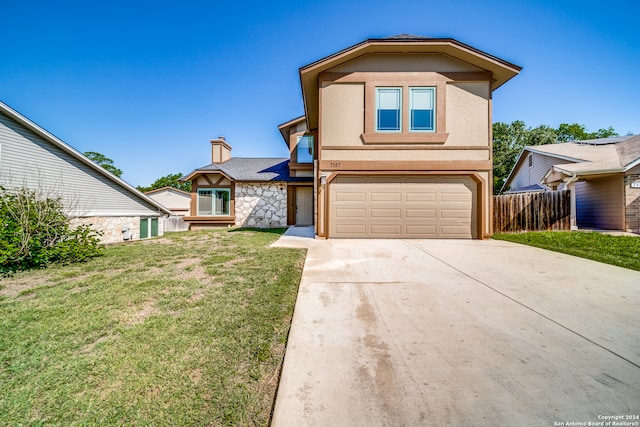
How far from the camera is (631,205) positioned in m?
10.3

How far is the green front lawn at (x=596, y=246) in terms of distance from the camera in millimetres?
5426

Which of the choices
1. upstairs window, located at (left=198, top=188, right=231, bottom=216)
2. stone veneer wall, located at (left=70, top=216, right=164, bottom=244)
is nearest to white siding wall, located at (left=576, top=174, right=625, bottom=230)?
upstairs window, located at (left=198, top=188, right=231, bottom=216)

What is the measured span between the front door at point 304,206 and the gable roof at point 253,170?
0.77 metres

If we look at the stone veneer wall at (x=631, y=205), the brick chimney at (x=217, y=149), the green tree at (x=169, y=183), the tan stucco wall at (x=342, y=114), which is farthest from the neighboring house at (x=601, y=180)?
the green tree at (x=169, y=183)

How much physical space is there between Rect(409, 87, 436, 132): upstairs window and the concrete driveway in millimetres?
5841

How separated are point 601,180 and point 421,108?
10.4 metres

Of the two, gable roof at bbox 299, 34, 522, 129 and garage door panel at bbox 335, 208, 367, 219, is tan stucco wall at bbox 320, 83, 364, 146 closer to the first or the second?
gable roof at bbox 299, 34, 522, 129

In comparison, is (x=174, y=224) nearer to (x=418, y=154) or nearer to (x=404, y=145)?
(x=404, y=145)

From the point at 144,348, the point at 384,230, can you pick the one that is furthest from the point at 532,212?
the point at 144,348

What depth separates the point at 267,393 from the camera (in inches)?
70.7

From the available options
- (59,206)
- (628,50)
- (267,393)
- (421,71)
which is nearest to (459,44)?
(421,71)

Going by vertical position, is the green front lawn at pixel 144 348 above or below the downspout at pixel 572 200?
below

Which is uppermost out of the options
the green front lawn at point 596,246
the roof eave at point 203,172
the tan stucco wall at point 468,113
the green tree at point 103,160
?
the green tree at point 103,160

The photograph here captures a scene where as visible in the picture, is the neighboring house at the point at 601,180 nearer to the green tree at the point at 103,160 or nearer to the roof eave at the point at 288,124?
the roof eave at the point at 288,124
